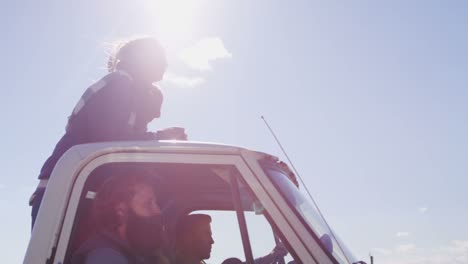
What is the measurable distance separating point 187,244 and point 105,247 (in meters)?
1.24

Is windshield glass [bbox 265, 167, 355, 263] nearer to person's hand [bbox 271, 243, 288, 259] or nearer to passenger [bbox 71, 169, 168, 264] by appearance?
person's hand [bbox 271, 243, 288, 259]

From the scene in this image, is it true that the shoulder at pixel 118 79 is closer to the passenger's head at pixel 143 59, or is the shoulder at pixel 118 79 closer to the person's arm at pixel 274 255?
the passenger's head at pixel 143 59

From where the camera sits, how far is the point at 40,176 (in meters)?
3.43

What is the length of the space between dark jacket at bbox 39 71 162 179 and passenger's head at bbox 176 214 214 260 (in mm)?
756

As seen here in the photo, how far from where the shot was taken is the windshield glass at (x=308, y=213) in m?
2.82

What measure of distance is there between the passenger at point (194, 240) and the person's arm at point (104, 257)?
3.33 feet

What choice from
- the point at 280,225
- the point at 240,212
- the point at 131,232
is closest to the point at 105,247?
the point at 131,232

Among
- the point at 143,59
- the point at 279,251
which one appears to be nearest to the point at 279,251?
the point at 279,251

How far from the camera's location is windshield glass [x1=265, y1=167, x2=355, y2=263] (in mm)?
2824

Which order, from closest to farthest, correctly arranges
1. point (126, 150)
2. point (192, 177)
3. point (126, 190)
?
point (126, 150) → point (126, 190) → point (192, 177)

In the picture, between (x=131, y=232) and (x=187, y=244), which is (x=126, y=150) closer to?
(x=131, y=232)

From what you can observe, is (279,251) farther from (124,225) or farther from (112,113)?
(112,113)

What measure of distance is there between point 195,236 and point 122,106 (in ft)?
3.54

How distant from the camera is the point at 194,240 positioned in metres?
4.02
